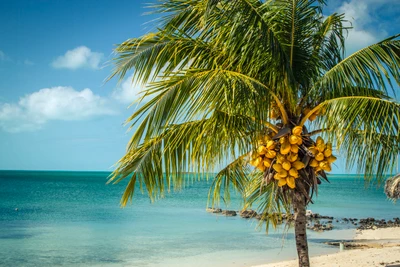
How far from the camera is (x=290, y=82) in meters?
5.08

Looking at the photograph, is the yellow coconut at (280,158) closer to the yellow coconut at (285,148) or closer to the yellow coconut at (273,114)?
the yellow coconut at (285,148)

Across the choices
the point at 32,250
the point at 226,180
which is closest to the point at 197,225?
the point at 32,250

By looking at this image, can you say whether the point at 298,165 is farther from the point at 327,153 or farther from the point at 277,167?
the point at 327,153

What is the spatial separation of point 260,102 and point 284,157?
685 mm

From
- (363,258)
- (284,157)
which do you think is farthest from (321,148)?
(363,258)

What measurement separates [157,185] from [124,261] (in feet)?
30.7

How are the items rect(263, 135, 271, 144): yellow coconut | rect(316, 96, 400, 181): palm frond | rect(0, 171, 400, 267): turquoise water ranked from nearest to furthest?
rect(316, 96, 400, 181): palm frond, rect(263, 135, 271, 144): yellow coconut, rect(0, 171, 400, 267): turquoise water

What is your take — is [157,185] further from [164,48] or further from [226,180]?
[164,48]

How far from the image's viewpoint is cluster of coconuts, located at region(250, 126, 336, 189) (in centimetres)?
500

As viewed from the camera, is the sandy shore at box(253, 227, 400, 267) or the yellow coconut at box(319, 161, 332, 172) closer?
the yellow coconut at box(319, 161, 332, 172)

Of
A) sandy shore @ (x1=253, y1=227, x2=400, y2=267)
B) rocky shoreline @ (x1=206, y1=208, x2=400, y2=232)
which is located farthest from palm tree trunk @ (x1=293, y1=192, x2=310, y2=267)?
rocky shoreline @ (x1=206, y1=208, x2=400, y2=232)

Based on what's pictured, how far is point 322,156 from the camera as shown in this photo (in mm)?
5047

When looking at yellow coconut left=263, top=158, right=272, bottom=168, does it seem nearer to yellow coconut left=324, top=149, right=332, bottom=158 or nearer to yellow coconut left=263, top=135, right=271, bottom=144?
yellow coconut left=263, top=135, right=271, bottom=144

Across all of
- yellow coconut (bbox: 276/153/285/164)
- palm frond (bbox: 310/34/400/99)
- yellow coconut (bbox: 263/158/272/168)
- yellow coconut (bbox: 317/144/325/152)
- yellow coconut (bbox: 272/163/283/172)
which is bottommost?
yellow coconut (bbox: 272/163/283/172)
